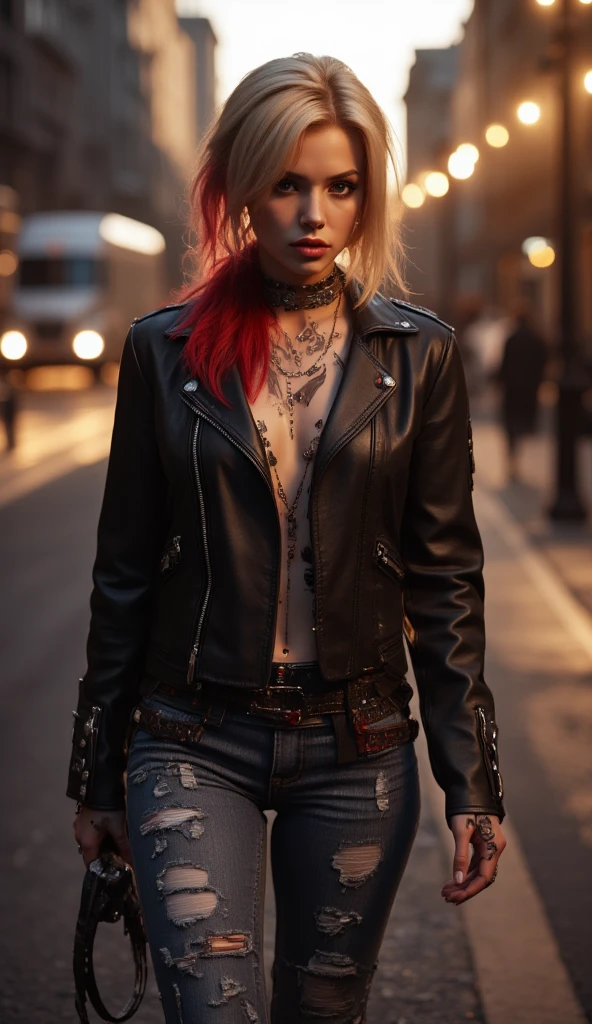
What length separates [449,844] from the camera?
17.7 feet

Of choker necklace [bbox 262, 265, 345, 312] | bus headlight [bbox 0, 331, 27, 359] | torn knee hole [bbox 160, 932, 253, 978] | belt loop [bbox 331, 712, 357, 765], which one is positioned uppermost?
bus headlight [bbox 0, 331, 27, 359]

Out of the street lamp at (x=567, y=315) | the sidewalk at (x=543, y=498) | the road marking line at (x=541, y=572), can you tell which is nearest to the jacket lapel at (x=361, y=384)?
the road marking line at (x=541, y=572)

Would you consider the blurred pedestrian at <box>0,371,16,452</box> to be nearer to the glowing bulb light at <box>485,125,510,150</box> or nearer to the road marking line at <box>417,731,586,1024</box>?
the glowing bulb light at <box>485,125,510,150</box>

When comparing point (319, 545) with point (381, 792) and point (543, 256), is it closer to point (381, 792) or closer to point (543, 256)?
point (381, 792)

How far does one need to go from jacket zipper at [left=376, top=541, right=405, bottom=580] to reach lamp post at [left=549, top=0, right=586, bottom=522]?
1181cm

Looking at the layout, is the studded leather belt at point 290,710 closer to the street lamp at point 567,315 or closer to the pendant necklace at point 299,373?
the pendant necklace at point 299,373

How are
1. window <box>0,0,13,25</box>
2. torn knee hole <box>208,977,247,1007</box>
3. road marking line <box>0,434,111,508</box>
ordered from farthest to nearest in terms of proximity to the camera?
window <box>0,0,13,25</box>
road marking line <box>0,434,111,508</box>
torn knee hole <box>208,977,247,1007</box>

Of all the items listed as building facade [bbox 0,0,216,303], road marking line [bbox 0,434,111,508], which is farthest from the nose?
building facade [bbox 0,0,216,303]

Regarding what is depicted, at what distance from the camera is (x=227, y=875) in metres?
2.33

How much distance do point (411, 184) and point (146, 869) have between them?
3710 cm

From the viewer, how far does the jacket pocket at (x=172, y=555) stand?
251 cm

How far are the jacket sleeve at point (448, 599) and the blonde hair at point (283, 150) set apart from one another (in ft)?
0.75

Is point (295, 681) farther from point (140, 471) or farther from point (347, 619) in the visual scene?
point (140, 471)

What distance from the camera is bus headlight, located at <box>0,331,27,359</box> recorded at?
3128 centimetres
